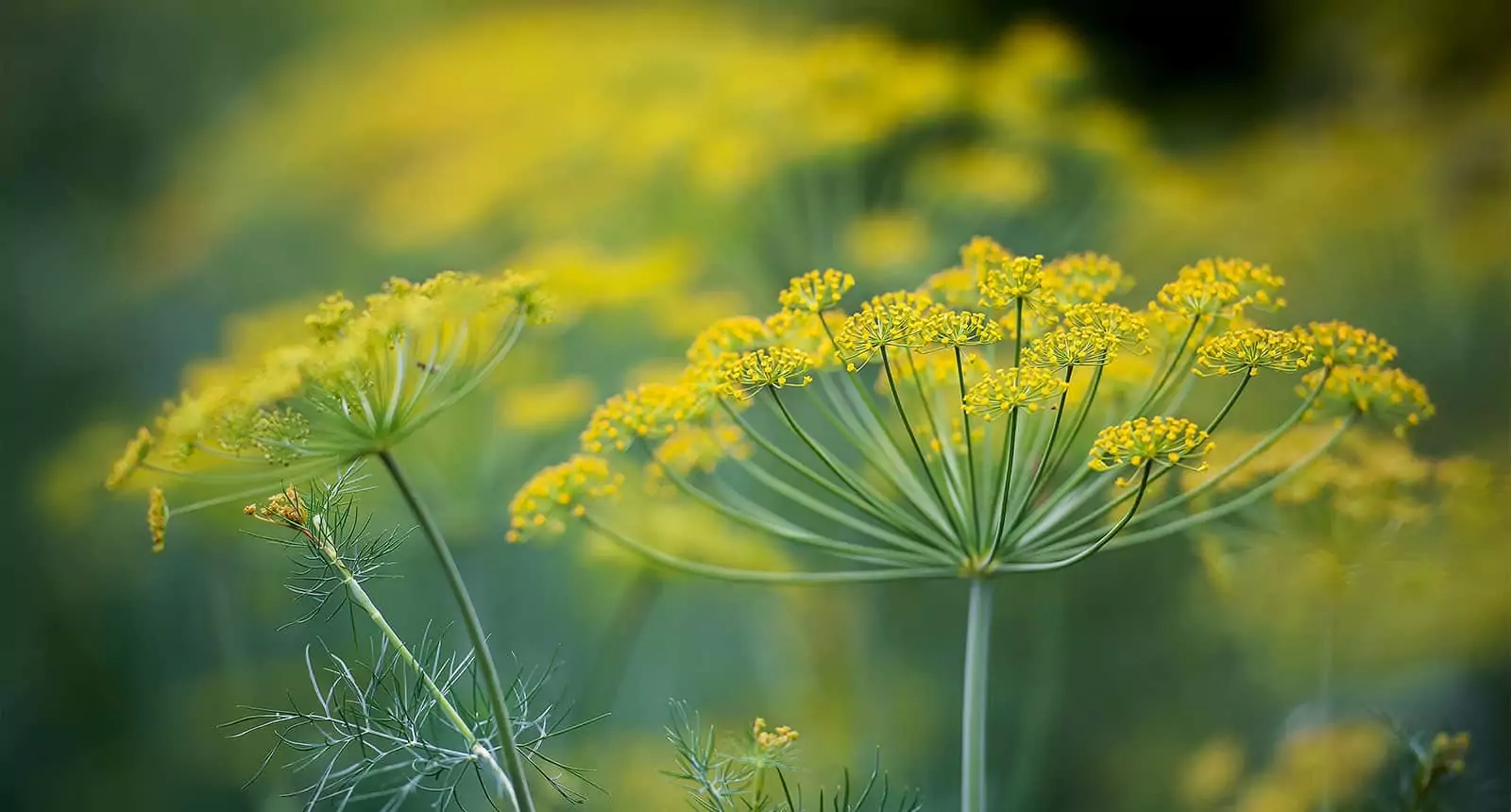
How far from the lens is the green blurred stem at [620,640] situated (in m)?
1.34

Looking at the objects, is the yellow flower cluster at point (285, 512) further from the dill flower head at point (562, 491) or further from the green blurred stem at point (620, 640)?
the green blurred stem at point (620, 640)

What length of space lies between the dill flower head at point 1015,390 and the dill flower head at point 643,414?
275 millimetres

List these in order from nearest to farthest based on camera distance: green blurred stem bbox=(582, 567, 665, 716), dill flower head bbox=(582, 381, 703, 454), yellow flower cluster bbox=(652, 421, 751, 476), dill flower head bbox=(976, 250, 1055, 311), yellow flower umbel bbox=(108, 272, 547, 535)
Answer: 1. yellow flower umbel bbox=(108, 272, 547, 535)
2. dill flower head bbox=(976, 250, 1055, 311)
3. dill flower head bbox=(582, 381, 703, 454)
4. yellow flower cluster bbox=(652, 421, 751, 476)
5. green blurred stem bbox=(582, 567, 665, 716)

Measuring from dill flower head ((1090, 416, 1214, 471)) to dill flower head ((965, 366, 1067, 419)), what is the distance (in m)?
0.06

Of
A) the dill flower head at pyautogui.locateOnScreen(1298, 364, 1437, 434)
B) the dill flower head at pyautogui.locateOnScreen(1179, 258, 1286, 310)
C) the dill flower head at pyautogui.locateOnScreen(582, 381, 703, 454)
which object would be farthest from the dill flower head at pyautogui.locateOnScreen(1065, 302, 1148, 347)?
the dill flower head at pyautogui.locateOnScreen(582, 381, 703, 454)

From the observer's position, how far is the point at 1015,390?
88 cm

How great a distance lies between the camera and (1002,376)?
0.89 metres

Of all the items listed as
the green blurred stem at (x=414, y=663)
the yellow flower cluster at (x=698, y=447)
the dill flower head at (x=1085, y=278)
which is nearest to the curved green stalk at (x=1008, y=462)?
the dill flower head at (x=1085, y=278)

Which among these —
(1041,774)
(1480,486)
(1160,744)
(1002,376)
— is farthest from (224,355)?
(1480,486)

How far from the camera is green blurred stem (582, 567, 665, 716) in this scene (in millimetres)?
1339

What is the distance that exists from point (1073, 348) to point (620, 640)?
716mm

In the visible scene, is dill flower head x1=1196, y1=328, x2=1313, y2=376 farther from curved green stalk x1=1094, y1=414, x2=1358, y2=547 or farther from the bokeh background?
the bokeh background

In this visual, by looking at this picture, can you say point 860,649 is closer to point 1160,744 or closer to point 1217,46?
point 1160,744

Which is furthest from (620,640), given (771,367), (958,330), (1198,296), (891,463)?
(1198,296)
